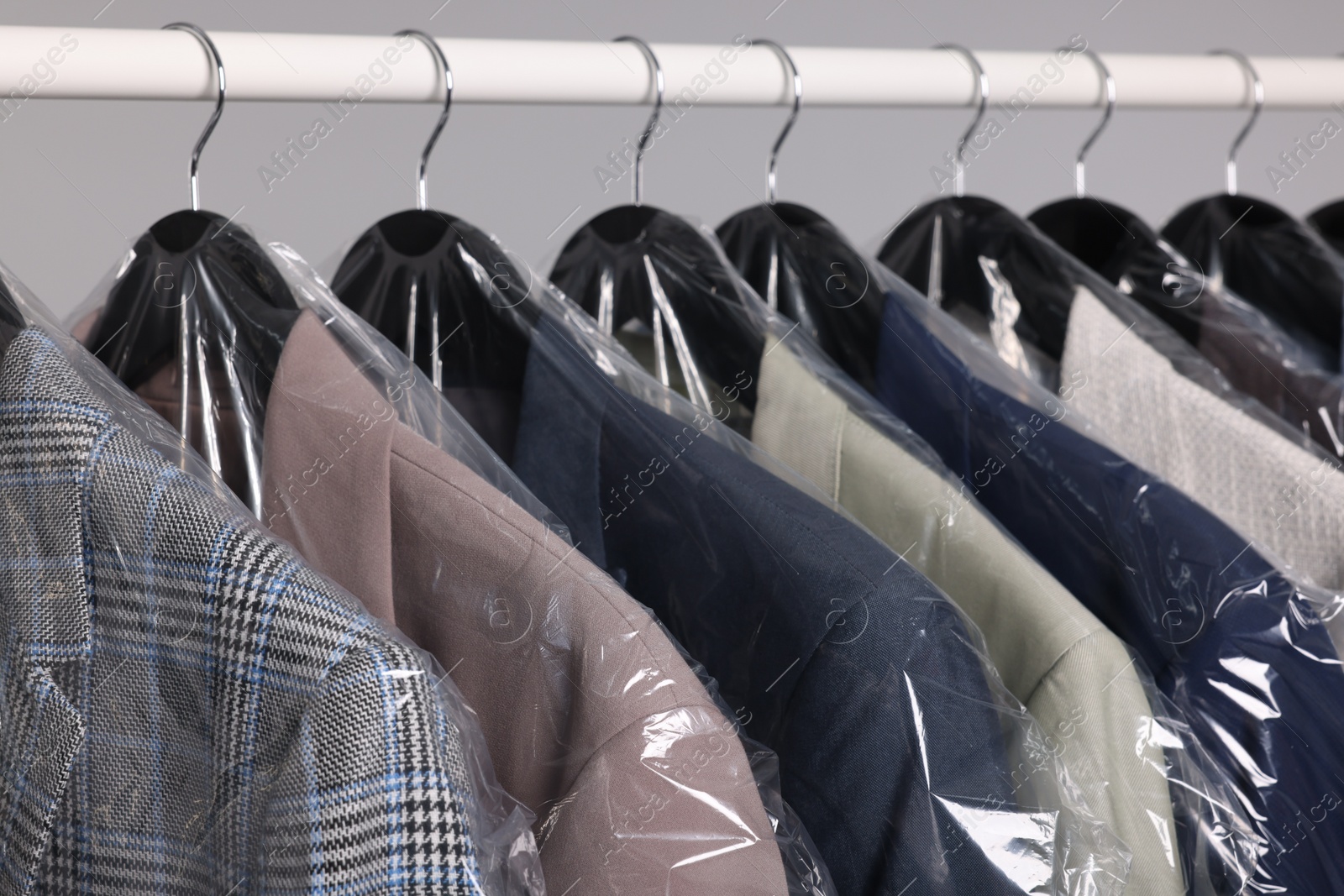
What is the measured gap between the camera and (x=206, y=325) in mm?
606

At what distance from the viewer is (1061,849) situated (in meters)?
0.51

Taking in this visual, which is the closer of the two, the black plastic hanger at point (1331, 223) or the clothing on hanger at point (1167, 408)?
the clothing on hanger at point (1167, 408)

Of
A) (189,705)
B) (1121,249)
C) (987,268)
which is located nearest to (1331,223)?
(1121,249)

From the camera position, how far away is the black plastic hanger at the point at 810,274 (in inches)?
29.7

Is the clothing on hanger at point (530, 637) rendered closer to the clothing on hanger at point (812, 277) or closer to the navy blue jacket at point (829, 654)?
the navy blue jacket at point (829, 654)

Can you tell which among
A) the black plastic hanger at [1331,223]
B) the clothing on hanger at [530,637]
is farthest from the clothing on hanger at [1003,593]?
the black plastic hanger at [1331,223]

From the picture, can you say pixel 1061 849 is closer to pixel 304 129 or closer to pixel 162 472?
pixel 162 472

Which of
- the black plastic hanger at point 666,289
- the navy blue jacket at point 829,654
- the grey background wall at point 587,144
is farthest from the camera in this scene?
the grey background wall at point 587,144

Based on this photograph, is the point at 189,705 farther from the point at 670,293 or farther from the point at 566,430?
the point at 670,293

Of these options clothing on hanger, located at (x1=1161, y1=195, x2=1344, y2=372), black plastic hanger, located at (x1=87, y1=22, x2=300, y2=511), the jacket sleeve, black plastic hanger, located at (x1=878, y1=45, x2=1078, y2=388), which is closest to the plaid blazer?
the jacket sleeve

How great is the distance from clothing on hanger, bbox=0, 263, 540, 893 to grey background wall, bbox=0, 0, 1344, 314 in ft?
2.64

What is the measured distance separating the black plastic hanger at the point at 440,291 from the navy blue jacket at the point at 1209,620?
0.95 ft

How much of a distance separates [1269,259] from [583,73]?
0.55 meters

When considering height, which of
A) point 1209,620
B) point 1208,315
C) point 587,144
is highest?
→ point 587,144
